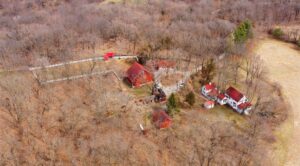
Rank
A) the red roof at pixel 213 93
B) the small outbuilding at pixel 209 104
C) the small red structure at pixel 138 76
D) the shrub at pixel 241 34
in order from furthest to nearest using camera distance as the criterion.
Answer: the shrub at pixel 241 34
the small red structure at pixel 138 76
the red roof at pixel 213 93
the small outbuilding at pixel 209 104

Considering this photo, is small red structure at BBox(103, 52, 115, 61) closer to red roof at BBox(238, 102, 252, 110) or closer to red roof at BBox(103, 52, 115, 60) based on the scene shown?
red roof at BBox(103, 52, 115, 60)

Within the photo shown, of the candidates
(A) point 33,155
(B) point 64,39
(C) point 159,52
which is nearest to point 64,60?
(B) point 64,39

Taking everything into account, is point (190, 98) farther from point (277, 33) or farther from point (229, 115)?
point (277, 33)

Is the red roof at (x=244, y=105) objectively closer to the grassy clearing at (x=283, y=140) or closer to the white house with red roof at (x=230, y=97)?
the white house with red roof at (x=230, y=97)

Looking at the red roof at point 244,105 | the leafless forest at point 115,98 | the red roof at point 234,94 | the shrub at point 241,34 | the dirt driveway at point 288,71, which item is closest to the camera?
the leafless forest at point 115,98

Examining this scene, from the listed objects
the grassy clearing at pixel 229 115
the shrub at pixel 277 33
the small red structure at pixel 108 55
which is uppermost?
the shrub at pixel 277 33

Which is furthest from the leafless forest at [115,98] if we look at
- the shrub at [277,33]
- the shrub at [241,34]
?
the shrub at [277,33]

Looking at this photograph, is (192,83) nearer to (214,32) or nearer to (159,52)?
(159,52)

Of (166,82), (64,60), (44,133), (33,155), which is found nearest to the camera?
(33,155)
